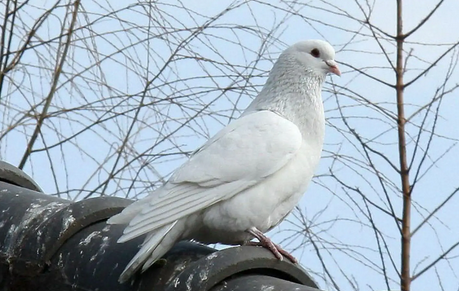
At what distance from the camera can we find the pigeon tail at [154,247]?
2.29 m

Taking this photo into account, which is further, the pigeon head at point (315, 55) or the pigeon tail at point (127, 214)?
the pigeon head at point (315, 55)

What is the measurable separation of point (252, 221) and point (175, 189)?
0.28 meters

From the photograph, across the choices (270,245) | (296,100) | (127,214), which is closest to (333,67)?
(296,100)

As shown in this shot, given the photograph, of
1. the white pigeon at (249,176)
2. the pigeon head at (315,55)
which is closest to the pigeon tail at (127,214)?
the white pigeon at (249,176)

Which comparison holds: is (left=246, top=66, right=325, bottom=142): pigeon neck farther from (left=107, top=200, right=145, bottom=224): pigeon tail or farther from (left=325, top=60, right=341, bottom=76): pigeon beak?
(left=107, top=200, right=145, bottom=224): pigeon tail

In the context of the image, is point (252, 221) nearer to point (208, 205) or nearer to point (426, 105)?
point (208, 205)

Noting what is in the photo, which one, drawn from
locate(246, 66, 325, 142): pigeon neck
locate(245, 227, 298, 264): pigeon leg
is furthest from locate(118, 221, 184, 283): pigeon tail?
locate(246, 66, 325, 142): pigeon neck

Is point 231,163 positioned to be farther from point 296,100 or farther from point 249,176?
point 296,100

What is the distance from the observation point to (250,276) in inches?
91.0

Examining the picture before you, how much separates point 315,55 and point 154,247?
55.2 inches

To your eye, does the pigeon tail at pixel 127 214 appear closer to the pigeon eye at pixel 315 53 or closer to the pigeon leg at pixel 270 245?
the pigeon leg at pixel 270 245

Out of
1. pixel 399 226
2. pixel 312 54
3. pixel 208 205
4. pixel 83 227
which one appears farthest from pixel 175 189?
pixel 399 226

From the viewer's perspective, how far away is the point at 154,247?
240 centimetres

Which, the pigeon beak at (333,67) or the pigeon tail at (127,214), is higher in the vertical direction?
the pigeon beak at (333,67)
